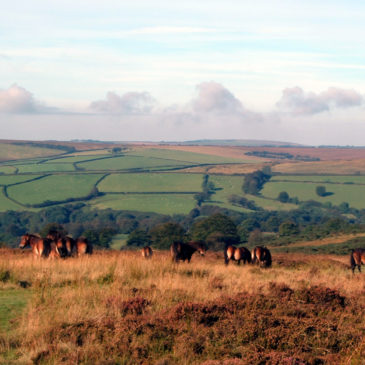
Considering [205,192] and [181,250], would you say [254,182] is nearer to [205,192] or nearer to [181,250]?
[205,192]

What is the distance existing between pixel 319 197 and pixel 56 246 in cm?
14491

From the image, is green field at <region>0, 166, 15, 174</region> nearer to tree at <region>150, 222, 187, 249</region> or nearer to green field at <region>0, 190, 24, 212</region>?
green field at <region>0, 190, 24, 212</region>

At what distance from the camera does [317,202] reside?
15562 centimetres

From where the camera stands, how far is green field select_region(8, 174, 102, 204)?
146m

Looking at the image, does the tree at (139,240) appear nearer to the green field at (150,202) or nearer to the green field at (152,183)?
the green field at (150,202)

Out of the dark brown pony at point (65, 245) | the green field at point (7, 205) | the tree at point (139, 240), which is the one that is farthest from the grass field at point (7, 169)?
the dark brown pony at point (65, 245)

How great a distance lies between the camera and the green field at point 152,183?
537 ft

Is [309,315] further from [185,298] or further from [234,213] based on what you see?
[234,213]

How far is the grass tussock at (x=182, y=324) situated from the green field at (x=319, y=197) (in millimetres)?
142322

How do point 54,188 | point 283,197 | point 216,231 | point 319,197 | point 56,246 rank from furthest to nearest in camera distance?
1. point 319,197
2. point 54,188
3. point 283,197
4. point 216,231
5. point 56,246

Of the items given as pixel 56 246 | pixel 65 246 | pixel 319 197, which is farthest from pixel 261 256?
pixel 319 197

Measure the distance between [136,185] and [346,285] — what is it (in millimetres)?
153166

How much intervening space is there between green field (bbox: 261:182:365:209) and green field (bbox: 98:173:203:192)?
22196 millimetres

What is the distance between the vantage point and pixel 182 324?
1062 centimetres
